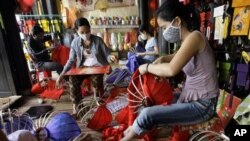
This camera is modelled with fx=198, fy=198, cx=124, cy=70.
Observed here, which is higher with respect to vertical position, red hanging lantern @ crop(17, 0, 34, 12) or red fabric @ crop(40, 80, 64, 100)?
red hanging lantern @ crop(17, 0, 34, 12)

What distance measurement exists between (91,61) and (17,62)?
1.42 meters

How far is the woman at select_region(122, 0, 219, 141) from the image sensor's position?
1.12 metres

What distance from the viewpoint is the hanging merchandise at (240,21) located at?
4.42 ft

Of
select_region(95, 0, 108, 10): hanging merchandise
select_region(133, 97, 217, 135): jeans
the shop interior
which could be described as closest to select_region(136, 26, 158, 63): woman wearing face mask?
the shop interior

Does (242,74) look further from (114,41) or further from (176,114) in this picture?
(114,41)

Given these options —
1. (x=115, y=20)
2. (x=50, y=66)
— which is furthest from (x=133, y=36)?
(x=50, y=66)

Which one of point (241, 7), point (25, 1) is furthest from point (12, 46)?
point (241, 7)

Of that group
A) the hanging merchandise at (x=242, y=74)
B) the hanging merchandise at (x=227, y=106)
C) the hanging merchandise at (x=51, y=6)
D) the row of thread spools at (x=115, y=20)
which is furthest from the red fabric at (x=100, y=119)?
the hanging merchandise at (x=51, y=6)

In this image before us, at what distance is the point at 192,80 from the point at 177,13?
1.35ft

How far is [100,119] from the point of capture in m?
1.94

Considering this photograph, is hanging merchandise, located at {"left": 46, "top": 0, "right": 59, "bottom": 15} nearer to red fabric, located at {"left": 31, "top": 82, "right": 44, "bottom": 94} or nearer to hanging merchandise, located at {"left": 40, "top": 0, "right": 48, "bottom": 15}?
hanging merchandise, located at {"left": 40, "top": 0, "right": 48, "bottom": 15}

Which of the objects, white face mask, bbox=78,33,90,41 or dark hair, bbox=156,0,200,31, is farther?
white face mask, bbox=78,33,90,41

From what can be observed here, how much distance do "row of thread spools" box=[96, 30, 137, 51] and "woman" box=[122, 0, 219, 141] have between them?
389cm

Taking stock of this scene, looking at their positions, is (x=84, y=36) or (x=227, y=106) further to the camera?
(x=84, y=36)
